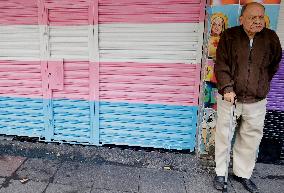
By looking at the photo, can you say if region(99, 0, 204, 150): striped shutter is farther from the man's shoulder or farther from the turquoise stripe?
the man's shoulder

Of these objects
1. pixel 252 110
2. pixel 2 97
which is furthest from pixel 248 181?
pixel 2 97

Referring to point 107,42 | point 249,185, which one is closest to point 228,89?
point 249,185

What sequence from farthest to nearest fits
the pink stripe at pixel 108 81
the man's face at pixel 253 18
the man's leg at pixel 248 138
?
the pink stripe at pixel 108 81
the man's leg at pixel 248 138
the man's face at pixel 253 18

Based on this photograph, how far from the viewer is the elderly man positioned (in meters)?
3.86

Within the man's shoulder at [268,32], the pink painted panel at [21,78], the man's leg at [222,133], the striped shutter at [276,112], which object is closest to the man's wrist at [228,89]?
the man's leg at [222,133]

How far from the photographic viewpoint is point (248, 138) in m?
4.21

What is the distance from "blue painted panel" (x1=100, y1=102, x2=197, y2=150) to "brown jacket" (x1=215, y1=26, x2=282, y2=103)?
1.17 metres

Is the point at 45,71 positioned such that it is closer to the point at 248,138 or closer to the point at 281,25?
the point at 248,138

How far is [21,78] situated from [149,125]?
2.48m

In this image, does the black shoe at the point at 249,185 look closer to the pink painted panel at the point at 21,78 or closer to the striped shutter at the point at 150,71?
the striped shutter at the point at 150,71

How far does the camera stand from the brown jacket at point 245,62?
12.7ft

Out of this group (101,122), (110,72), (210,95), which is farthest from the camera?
(101,122)

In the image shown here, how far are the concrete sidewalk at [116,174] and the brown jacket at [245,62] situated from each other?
4.64 ft

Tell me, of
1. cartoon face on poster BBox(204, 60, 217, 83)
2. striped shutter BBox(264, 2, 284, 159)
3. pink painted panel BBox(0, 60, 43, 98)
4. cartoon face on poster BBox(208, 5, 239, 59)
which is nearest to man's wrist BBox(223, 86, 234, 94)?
cartoon face on poster BBox(204, 60, 217, 83)
